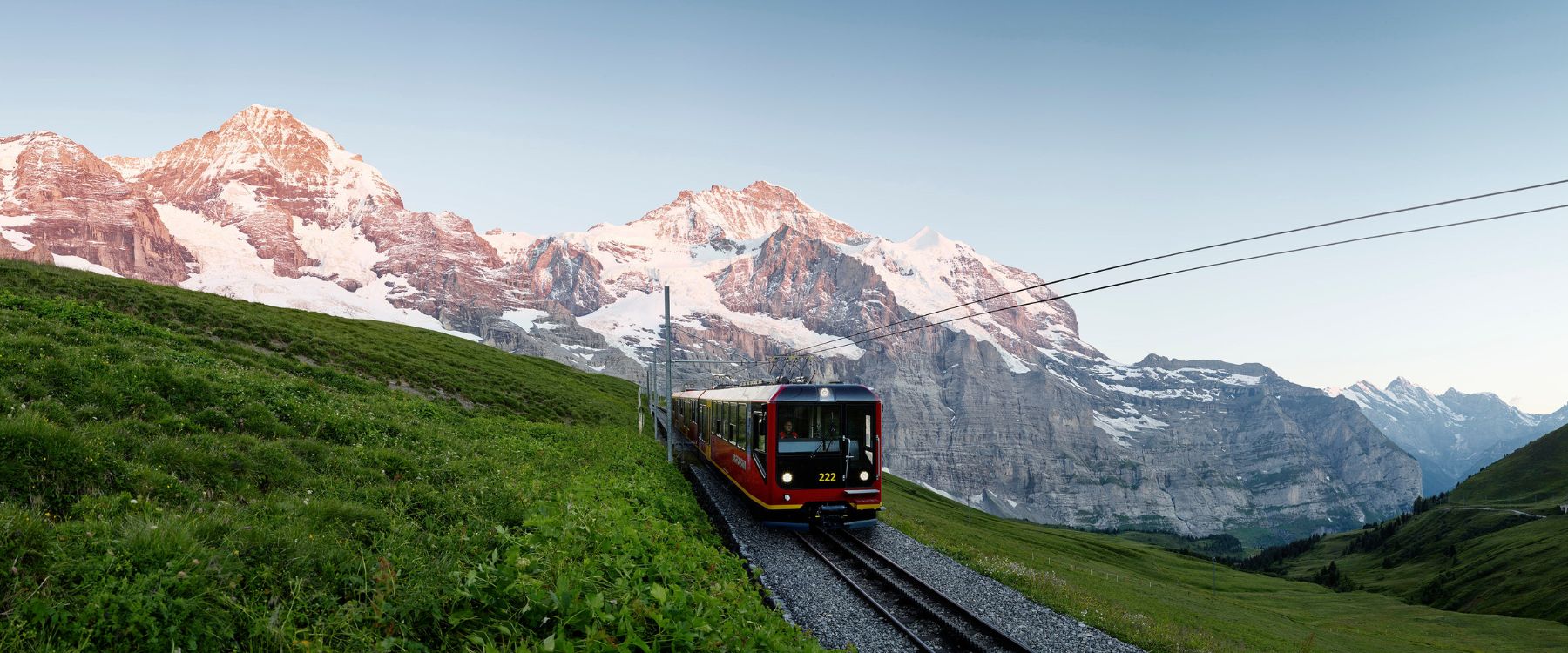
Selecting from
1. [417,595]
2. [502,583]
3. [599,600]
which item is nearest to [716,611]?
[599,600]

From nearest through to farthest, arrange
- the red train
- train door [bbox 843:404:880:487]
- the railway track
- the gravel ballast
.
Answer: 1. the railway track
2. the gravel ballast
3. the red train
4. train door [bbox 843:404:880:487]

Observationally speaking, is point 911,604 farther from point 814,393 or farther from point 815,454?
point 814,393

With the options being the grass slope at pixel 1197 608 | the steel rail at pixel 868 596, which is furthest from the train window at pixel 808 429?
the grass slope at pixel 1197 608

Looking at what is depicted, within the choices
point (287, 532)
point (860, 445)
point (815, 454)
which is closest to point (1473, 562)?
point (860, 445)

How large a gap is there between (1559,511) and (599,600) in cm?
25460

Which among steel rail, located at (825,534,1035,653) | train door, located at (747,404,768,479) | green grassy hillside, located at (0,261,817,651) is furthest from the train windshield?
green grassy hillside, located at (0,261,817,651)

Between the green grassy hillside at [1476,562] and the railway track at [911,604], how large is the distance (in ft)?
422

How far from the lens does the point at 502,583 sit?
7.11m

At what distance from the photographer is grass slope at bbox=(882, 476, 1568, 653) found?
18.9 meters

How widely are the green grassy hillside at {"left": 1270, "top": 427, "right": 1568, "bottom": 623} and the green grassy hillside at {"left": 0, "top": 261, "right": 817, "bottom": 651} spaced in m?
140

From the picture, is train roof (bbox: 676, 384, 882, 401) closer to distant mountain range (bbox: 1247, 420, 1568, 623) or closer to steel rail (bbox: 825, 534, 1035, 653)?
steel rail (bbox: 825, 534, 1035, 653)

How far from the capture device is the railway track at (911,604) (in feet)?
46.8

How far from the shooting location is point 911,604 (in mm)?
16547

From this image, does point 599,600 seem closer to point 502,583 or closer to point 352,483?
point 502,583
